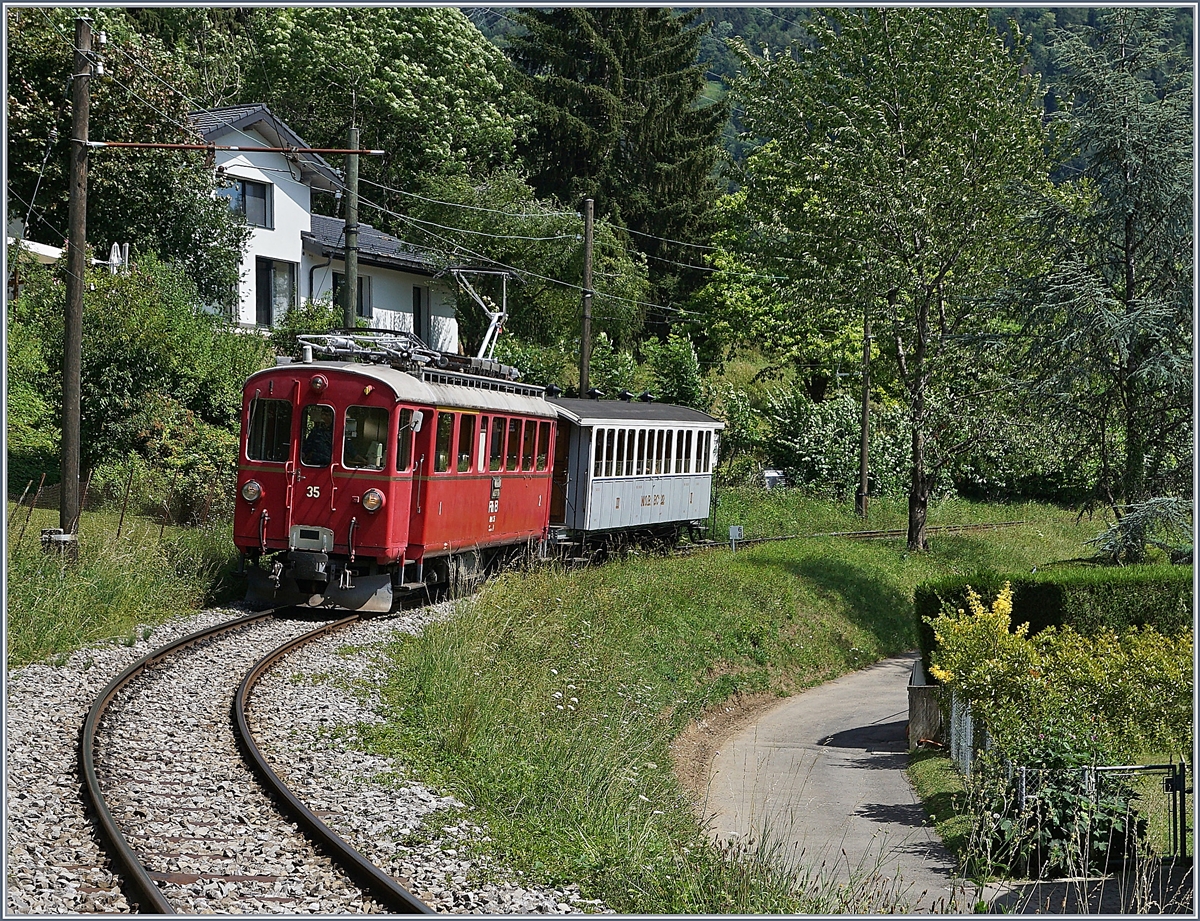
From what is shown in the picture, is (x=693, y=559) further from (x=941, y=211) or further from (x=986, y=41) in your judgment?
(x=986, y=41)

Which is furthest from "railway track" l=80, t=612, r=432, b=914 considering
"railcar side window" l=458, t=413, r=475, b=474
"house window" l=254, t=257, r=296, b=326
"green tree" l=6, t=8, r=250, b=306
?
"house window" l=254, t=257, r=296, b=326

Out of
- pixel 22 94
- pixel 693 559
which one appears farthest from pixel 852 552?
pixel 22 94

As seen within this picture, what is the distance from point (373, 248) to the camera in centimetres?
4097

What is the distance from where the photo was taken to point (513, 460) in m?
19.0

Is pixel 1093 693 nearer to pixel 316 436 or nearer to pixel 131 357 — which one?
pixel 316 436

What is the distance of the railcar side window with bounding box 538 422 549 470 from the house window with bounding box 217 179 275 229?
56.8 ft

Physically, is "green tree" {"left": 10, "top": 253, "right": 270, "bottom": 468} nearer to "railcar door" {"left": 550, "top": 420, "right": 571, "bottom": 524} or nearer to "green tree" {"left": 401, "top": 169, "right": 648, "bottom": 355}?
"railcar door" {"left": 550, "top": 420, "right": 571, "bottom": 524}

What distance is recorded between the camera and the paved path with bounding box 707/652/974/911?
9680 millimetres

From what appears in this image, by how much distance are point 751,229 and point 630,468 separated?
35.3 ft

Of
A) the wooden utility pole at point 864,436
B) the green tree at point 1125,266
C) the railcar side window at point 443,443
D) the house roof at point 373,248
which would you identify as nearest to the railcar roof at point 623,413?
the wooden utility pole at point 864,436

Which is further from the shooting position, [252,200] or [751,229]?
[252,200]

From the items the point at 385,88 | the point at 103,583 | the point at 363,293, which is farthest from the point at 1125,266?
the point at 385,88

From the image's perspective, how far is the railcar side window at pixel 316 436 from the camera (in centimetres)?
1544

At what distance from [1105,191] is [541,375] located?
1930 centimetres
